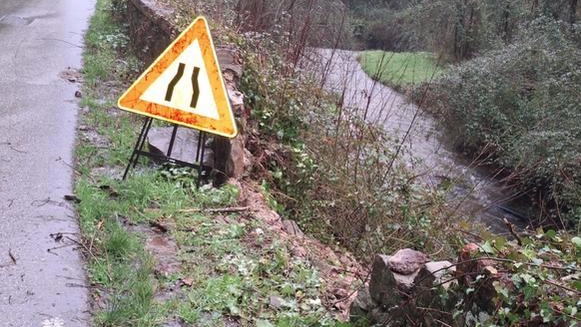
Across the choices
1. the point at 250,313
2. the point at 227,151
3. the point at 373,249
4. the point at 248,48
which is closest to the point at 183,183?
the point at 227,151

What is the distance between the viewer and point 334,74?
11211 mm

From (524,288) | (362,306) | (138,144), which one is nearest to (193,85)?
(138,144)

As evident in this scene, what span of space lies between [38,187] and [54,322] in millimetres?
2003

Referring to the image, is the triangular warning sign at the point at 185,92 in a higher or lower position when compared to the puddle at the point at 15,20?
higher

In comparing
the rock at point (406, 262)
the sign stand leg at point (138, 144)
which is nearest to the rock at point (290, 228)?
the sign stand leg at point (138, 144)

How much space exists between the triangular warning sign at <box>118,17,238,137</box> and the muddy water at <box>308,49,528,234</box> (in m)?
3.67

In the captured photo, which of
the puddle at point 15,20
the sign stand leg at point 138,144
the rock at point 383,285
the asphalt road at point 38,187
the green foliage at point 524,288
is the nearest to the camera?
the green foliage at point 524,288

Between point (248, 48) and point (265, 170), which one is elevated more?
point (248, 48)

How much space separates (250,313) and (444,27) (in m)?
23.4

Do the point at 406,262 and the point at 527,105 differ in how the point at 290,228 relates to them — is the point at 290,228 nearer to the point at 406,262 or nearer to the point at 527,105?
the point at 406,262

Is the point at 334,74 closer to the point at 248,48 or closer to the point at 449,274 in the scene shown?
the point at 248,48

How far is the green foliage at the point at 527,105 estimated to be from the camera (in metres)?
13.4

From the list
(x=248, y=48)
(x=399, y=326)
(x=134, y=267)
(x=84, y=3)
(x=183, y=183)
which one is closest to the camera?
(x=399, y=326)

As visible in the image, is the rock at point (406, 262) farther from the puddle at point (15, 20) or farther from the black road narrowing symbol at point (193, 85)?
the puddle at point (15, 20)
